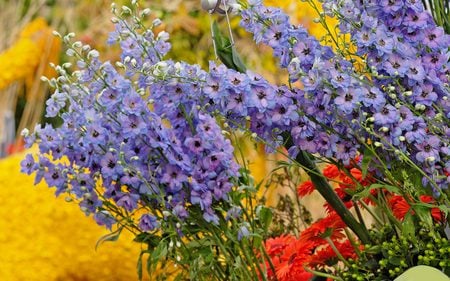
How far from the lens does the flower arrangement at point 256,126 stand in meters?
1.03

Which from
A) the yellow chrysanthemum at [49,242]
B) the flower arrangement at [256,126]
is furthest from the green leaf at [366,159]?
the yellow chrysanthemum at [49,242]

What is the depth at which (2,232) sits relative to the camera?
5.76 feet

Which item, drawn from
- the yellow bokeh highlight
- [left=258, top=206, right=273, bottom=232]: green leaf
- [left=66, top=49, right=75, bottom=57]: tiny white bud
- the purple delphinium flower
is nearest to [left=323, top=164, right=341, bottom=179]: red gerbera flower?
[left=258, top=206, right=273, bottom=232]: green leaf

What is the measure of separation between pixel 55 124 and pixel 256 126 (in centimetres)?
367

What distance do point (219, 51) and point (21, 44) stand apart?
2.64 metres

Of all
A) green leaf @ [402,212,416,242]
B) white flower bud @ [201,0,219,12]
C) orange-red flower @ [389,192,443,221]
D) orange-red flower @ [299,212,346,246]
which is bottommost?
green leaf @ [402,212,416,242]

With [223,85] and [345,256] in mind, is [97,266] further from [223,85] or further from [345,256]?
[223,85]

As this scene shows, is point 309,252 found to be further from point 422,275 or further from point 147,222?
point 422,275

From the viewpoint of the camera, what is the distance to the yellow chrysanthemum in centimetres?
167

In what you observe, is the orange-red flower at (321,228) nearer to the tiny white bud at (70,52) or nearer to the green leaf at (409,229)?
the green leaf at (409,229)

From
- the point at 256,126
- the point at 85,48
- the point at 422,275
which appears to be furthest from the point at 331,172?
the point at 422,275

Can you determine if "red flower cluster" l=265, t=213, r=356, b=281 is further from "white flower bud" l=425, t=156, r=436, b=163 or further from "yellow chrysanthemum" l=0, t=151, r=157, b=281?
"yellow chrysanthemum" l=0, t=151, r=157, b=281

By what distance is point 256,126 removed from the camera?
42.3 inches

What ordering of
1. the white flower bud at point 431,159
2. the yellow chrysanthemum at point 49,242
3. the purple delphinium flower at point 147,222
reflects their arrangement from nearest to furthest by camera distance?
the white flower bud at point 431,159 → the purple delphinium flower at point 147,222 → the yellow chrysanthemum at point 49,242
